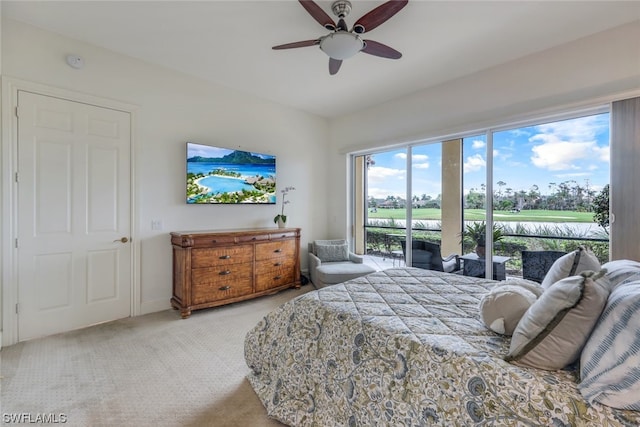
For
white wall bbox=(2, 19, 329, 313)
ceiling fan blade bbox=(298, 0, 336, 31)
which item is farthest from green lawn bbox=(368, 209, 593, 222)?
ceiling fan blade bbox=(298, 0, 336, 31)

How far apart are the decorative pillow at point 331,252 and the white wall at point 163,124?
2.06 feet

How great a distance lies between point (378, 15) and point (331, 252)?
3113mm

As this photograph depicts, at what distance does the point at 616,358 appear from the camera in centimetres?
88

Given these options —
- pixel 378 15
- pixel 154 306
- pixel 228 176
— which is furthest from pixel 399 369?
pixel 228 176

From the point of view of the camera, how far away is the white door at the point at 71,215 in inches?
97.9

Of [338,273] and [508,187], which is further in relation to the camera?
[338,273]

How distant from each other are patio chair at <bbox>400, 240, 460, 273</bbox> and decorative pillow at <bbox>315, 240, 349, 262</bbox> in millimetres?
913

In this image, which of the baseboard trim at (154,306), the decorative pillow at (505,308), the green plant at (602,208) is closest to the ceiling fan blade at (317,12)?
the decorative pillow at (505,308)

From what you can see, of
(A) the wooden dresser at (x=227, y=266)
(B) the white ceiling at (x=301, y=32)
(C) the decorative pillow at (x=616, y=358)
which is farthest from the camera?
(A) the wooden dresser at (x=227, y=266)

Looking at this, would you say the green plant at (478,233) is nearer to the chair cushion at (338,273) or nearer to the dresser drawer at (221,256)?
the chair cushion at (338,273)

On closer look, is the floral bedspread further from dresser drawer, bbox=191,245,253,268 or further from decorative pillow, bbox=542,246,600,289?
dresser drawer, bbox=191,245,253,268

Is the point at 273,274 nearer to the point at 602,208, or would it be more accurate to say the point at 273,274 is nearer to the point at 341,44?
the point at 341,44

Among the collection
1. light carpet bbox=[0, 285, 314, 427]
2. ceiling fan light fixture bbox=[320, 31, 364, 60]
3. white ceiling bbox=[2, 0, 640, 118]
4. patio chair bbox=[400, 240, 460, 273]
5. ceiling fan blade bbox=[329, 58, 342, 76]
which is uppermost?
white ceiling bbox=[2, 0, 640, 118]

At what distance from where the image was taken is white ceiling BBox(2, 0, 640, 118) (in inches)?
86.8
